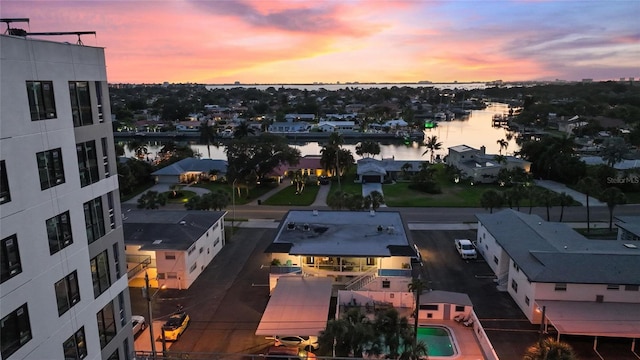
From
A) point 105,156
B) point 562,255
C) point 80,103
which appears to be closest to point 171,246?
point 105,156

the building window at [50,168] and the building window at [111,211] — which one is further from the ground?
the building window at [50,168]

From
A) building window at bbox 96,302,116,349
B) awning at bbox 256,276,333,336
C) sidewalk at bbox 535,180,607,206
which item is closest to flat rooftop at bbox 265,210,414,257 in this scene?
awning at bbox 256,276,333,336

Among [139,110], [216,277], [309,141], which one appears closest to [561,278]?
[216,277]

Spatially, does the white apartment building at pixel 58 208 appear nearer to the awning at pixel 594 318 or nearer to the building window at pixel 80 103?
the building window at pixel 80 103

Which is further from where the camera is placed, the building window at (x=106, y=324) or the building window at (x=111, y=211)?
the building window at (x=111, y=211)

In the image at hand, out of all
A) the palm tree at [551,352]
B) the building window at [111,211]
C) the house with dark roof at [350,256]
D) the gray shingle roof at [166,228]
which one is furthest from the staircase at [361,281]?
the building window at [111,211]

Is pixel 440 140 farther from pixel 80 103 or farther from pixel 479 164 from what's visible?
pixel 80 103
